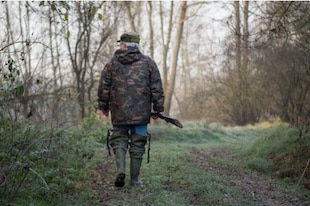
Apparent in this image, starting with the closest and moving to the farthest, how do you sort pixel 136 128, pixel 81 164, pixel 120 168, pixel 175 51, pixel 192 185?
pixel 120 168
pixel 136 128
pixel 192 185
pixel 81 164
pixel 175 51

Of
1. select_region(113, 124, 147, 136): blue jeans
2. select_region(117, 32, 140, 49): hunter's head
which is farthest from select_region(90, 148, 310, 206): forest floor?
select_region(117, 32, 140, 49): hunter's head

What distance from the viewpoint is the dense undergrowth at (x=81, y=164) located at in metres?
4.92

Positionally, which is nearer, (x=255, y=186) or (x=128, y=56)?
(x=128, y=56)

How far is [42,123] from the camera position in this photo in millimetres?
6234

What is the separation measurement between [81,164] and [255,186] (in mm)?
2717

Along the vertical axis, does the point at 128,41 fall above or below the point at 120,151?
above

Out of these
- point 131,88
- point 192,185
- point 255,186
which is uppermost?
point 131,88

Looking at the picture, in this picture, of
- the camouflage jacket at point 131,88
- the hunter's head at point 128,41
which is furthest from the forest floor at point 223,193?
the hunter's head at point 128,41

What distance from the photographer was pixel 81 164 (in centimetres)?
700

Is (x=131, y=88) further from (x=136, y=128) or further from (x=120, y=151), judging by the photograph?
(x=120, y=151)

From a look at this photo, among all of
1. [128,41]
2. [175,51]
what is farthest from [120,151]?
[175,51]

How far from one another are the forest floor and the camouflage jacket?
3.04 feet

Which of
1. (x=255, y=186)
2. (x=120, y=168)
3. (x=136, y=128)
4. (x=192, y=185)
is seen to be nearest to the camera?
(x=120, y=168)

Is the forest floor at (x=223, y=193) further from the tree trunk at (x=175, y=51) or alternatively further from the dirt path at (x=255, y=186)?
the tree trunk at (x=175, y=51)
